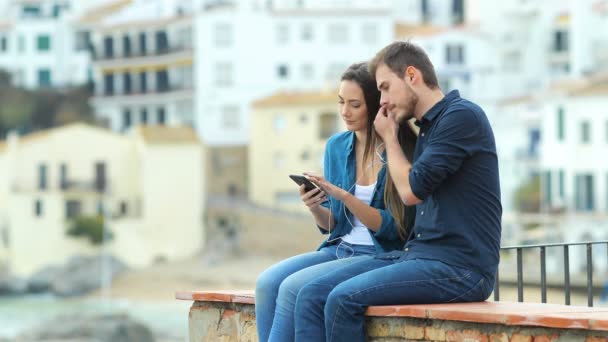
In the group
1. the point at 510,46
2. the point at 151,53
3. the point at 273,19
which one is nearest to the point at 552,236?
the point at 510,46

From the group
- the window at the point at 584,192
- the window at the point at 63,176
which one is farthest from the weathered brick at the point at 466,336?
the window at the point at 63,176

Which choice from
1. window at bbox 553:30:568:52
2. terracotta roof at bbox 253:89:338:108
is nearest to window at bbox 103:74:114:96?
terracotta roof at bbox 253:89:338:108

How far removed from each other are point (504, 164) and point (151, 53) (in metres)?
19.8

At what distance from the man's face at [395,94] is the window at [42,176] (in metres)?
57.3

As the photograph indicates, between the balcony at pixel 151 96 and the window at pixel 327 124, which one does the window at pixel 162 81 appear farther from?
the window at pixel 327 124

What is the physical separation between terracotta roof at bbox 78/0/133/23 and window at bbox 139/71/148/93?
397 cm

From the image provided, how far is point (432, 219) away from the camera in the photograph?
619cm

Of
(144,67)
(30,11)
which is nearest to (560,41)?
(144,67)

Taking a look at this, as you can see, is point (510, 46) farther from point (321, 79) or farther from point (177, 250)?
point (177, 250)

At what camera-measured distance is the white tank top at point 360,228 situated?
22.0 feet

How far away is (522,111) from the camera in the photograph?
193 feet

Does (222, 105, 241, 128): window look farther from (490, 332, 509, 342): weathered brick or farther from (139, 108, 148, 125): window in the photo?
(490, 332, 509, 342): weathered brick

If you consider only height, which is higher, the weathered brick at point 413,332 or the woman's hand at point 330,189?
the woman's hand at point 330,189

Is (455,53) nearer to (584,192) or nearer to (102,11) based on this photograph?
(584,192)
